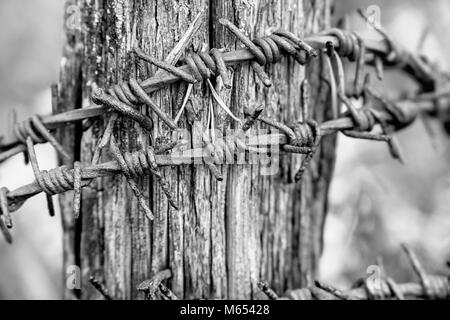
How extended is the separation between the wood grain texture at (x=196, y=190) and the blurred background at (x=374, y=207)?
132 centimetres

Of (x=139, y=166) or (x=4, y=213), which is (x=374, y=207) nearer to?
(x=139, y=166)

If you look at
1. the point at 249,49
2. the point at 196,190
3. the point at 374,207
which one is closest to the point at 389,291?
the point at 196,190

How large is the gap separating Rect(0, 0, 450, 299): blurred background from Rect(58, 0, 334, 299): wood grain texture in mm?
1322

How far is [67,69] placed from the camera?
1.41 meters

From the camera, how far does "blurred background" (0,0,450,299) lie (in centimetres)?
278

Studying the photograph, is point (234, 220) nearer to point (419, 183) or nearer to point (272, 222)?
point (272, 222)

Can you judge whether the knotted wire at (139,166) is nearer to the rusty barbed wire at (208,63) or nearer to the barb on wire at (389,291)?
the rusty barbed wire at (208,63)

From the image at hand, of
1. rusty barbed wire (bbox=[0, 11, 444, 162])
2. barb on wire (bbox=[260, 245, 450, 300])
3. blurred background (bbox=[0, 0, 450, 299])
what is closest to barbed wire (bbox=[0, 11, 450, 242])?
rusty barbed wire (bbox=[0, 11, 444, 162])

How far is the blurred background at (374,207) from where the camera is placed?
2777mm

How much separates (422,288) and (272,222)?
48cm

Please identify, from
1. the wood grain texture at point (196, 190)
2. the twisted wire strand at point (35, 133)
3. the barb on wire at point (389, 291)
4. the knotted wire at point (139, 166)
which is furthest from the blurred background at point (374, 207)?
the knotted wire at point (139, 166)

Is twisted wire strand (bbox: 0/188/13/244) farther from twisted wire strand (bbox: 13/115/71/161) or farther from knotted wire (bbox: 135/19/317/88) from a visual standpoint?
knotted wire (bbox: 135/19/317/88)
